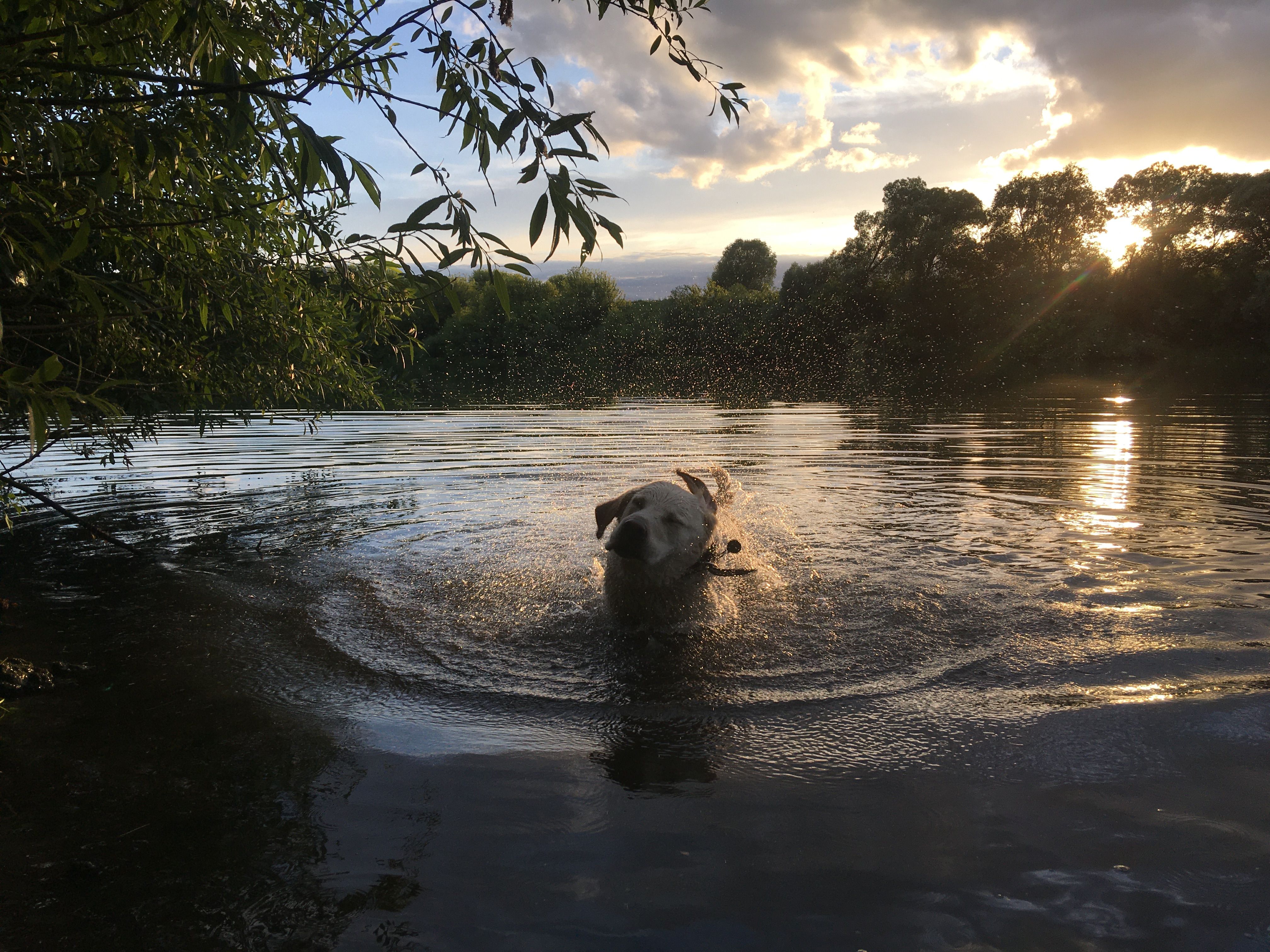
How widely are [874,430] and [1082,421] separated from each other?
6132 millimetres

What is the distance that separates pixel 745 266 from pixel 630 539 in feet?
377

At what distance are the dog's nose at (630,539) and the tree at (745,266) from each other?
110992mm

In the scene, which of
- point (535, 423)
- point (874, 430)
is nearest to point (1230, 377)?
point (874, 430)

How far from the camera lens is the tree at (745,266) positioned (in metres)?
114

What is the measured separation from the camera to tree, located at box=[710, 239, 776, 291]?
114m

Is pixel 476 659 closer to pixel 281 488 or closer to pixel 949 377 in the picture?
pixel 281 488

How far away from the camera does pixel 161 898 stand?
2.65 m

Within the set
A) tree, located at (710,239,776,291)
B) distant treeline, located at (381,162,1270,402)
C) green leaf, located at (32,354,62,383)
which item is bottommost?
green leaf, located at (32,354,62,383)

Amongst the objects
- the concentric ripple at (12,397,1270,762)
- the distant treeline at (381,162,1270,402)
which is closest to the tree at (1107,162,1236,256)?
the distant treeline at (381,162,1270,402)

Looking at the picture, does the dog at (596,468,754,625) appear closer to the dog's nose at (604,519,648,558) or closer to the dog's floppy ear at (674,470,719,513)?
the dog's nose at (604,519,648,558)

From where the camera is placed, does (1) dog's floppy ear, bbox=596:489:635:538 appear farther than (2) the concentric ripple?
Yes

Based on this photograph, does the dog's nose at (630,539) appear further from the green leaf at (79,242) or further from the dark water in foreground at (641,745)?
the green leaf at (79,242)

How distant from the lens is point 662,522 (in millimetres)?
5746

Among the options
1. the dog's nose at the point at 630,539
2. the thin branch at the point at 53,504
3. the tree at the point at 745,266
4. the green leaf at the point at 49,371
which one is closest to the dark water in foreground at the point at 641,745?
the thin branch at the point at 53,504
